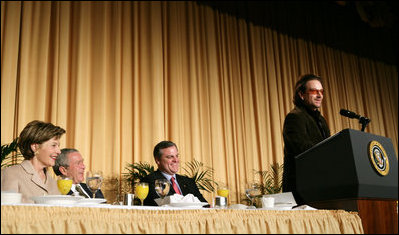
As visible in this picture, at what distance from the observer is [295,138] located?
2.34 meters

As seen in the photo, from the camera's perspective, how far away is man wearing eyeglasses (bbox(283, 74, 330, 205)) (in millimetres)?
2316

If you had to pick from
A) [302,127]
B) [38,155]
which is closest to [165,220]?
[302,127]

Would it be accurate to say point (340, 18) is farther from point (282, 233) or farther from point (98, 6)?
point (282, 233)

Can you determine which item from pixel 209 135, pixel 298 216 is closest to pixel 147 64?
pixel 209 135

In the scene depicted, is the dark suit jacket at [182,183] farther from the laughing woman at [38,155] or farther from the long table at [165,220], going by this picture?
the long table at [165,220]

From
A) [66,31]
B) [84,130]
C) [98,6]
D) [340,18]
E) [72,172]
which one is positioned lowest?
[72,172]

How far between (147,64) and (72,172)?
2.22 meters

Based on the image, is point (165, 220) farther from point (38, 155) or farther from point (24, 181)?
point (38, 155)

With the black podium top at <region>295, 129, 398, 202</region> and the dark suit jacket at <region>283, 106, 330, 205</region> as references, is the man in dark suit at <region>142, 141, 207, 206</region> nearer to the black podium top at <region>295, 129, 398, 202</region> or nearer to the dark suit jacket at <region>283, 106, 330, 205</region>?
the dark suit jacket at <region>283, 106, 330, 205</region>

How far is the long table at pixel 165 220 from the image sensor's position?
142 cm

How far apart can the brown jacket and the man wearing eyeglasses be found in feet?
4.17

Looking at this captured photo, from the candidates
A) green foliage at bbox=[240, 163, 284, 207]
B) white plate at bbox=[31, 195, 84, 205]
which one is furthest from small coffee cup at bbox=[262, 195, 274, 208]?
green foliage at bbox=[240, 163, 284, 207]

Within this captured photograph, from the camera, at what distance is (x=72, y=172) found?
11.8ft

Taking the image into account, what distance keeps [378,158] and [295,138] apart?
0.54m
